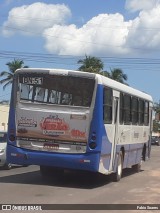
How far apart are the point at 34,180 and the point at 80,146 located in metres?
2.43

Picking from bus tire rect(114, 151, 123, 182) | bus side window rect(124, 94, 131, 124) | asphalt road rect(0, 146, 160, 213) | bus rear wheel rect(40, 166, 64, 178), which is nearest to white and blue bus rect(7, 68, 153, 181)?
asphalt road rect(0, 146, 160, 213)

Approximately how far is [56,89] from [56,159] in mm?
2018

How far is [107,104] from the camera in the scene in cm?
1580

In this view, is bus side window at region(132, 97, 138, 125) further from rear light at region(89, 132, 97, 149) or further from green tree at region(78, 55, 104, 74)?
green tree at region(78, 55, 104, 74)

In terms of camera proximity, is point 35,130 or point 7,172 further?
point 7,172

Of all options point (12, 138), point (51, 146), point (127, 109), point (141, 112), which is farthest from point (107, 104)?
point (141, 112)

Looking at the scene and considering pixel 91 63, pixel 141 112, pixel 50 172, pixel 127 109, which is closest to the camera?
pixel 50 172

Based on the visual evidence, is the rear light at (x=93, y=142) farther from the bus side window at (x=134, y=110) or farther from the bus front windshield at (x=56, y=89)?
the bus side window at (x=134, y=110)

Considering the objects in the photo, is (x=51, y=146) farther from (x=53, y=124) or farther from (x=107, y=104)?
(x=107, y=104)

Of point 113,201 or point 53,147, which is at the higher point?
point 53,147

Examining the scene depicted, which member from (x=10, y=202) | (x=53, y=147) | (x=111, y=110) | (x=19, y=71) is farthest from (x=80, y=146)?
(x=10, y=202)

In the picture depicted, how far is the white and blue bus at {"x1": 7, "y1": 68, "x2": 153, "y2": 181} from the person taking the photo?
49.3ft

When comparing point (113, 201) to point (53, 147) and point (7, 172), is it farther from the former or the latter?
point (7, 172)

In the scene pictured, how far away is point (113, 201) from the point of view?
12.6 meters
